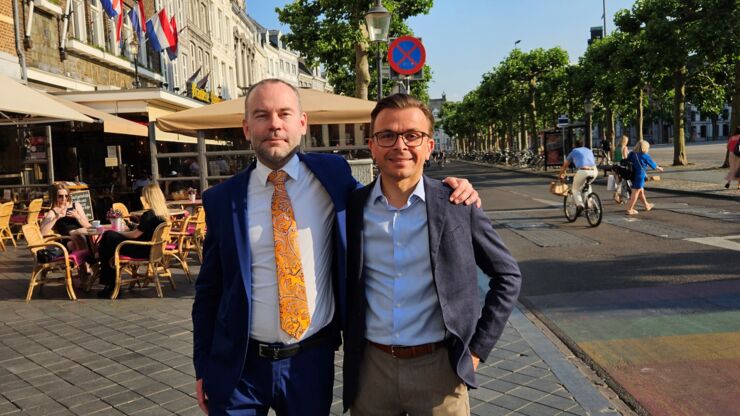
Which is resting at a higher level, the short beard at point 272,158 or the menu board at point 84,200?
the short beard at point 272,158

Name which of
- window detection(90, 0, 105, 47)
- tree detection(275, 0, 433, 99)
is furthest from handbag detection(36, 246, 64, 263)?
tree detection(275, 0, 433, 99)

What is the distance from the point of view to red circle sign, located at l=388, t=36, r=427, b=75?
8.38 meters

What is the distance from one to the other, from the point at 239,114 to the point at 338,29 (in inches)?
699

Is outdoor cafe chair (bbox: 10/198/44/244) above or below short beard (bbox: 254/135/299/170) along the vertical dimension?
below

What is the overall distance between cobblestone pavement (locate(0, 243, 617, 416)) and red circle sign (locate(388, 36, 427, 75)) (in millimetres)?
3633

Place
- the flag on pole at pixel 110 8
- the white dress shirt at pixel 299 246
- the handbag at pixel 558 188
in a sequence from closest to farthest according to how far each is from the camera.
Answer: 1. the white dress shirt at pixel 299 246
2. the handbag at pixel 558 188
3. the flag on pole at pixel 110 8

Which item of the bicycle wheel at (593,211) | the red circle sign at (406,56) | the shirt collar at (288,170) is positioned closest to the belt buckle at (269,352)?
the shirt collar at (288,170)

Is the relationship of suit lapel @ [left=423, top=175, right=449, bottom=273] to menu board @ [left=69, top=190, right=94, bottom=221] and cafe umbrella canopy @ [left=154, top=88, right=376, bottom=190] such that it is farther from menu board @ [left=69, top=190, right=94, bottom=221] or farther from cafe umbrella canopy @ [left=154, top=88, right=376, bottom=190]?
menu board @ [left=69, top=190, right=94, bottom=221]

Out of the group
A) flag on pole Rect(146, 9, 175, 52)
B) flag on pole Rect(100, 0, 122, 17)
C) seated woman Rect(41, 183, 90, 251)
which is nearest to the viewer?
seated woman Rect(41, 183, 90, 251)

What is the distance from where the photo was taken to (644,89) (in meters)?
31.5

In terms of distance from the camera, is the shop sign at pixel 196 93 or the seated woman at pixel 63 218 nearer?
the seated woman at pixel 63 218

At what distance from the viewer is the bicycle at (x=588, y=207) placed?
1231cm

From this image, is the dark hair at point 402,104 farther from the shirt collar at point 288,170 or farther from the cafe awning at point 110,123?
the cafe awning at point 110,123

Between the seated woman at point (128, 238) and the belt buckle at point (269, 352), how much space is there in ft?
19.6
